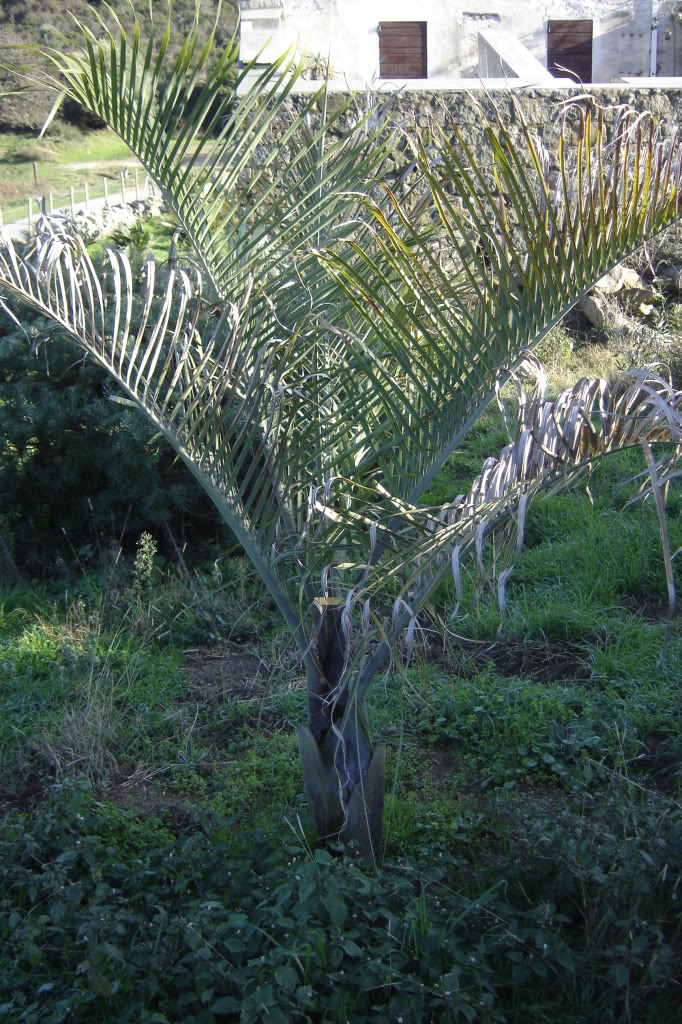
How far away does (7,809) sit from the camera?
312 centimetres

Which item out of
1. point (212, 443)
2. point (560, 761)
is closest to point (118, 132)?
point (212, 443)

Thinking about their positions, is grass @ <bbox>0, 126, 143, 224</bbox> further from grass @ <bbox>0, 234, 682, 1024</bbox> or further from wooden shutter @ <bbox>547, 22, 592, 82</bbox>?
grass @ <bbox>0, 234, 682, 1024</bbox>

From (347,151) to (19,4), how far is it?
1220 inches

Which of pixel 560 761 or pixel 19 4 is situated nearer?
pixel 560 761

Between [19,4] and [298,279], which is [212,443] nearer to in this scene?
[298,279]

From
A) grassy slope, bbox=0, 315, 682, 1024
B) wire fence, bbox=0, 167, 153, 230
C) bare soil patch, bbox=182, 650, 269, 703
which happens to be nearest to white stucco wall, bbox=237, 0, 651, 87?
wire fence, bbox=0, 167, 153, 230

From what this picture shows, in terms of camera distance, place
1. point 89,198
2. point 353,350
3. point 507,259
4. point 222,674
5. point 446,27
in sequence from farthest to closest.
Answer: point 89,198 → point 446,27 → point 222,674 → point 353,350 → point 507,259

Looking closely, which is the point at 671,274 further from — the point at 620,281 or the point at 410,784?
the point at 410,784

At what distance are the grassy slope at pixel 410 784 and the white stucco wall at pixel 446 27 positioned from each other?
690cm

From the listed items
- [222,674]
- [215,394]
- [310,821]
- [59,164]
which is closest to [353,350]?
[215,394]

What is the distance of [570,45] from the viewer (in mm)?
13453

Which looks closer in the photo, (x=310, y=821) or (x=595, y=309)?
(x=310, y=821)

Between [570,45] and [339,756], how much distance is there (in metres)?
13.5

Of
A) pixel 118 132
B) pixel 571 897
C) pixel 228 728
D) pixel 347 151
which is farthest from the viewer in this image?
pixel 228 728
